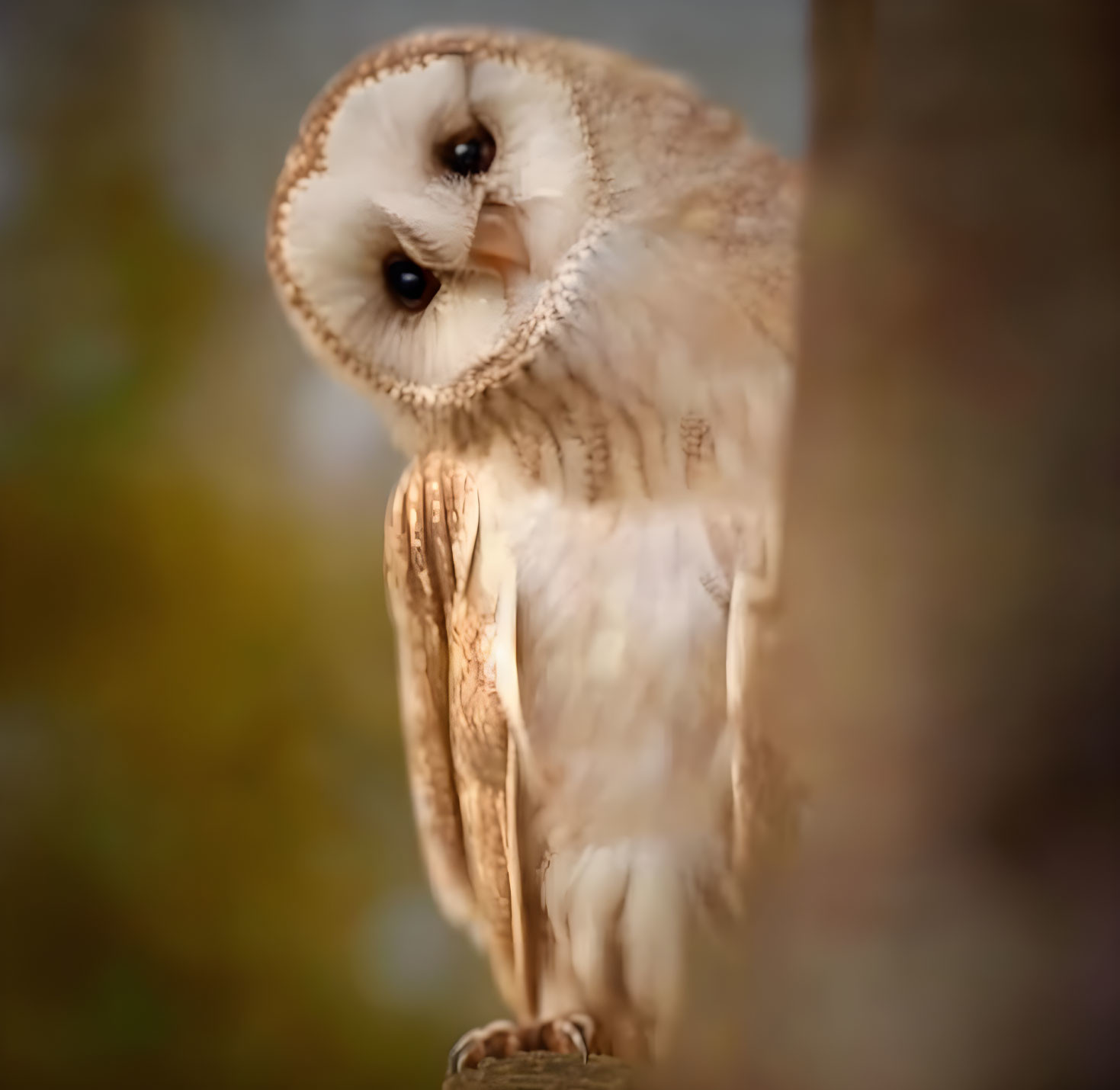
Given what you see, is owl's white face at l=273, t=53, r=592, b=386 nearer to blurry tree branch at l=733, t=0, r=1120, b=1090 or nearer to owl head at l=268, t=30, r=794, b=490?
owl head at l=268, t=30, r=794, b=490

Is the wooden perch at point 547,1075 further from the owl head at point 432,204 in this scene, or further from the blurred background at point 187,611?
the owl head at point 432,204

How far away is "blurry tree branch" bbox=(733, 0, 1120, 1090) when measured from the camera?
0.85m

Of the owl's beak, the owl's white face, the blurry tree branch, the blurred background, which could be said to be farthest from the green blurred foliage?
the blurry tree branch

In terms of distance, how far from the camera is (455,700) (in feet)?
3.20

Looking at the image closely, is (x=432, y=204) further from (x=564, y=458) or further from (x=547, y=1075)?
(x=547, y=1075)

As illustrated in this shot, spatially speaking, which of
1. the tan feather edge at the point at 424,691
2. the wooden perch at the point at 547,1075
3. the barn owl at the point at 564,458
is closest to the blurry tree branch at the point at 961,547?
the barn owl at the point at 564,458

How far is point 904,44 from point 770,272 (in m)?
0.20

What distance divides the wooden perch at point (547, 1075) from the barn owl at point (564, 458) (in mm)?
20

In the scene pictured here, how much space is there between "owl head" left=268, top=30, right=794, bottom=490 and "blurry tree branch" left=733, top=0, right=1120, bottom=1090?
75 mm

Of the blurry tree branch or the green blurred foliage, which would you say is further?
the green blurred foliage

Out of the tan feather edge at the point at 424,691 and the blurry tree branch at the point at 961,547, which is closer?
the blurry tree branch at the point at 961,547

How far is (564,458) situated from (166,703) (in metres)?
0.45

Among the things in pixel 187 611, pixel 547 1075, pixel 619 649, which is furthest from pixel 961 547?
pixel 187 611

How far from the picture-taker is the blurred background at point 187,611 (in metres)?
0.97
